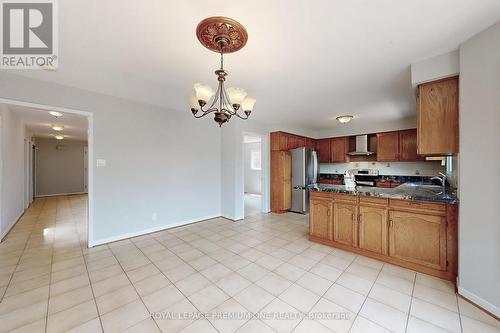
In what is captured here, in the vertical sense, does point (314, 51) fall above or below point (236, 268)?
above

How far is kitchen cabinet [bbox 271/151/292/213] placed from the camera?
5141 millimetres

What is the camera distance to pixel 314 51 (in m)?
1.95

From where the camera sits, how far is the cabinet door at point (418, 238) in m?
2.14

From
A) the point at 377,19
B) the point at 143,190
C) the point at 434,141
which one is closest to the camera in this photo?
the point at 377,19

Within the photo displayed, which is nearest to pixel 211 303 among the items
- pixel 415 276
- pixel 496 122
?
pixel 415 276

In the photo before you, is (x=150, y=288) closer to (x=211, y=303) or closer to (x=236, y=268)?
(x=211, y=303)

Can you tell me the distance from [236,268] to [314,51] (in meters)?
2.62

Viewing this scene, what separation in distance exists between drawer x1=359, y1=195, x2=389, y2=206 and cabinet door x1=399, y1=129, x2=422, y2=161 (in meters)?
3.37

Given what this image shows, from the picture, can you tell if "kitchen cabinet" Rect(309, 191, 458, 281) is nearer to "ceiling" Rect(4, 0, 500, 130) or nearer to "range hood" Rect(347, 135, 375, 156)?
"ceiling" Rect(4, 0, 500, 130)

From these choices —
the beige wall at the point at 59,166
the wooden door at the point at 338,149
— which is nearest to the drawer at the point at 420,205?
the wooden door at the point at 338,149

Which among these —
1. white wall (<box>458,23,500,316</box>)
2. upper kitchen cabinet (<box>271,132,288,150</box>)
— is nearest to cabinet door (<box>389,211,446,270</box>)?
white wall (<box>458,23,500,316</box>)

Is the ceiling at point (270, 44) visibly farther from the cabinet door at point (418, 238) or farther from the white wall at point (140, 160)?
the cabinet door at point (418, 238)

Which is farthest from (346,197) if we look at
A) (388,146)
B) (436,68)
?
(388,146)

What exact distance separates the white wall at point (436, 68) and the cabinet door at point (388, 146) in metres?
3.42
